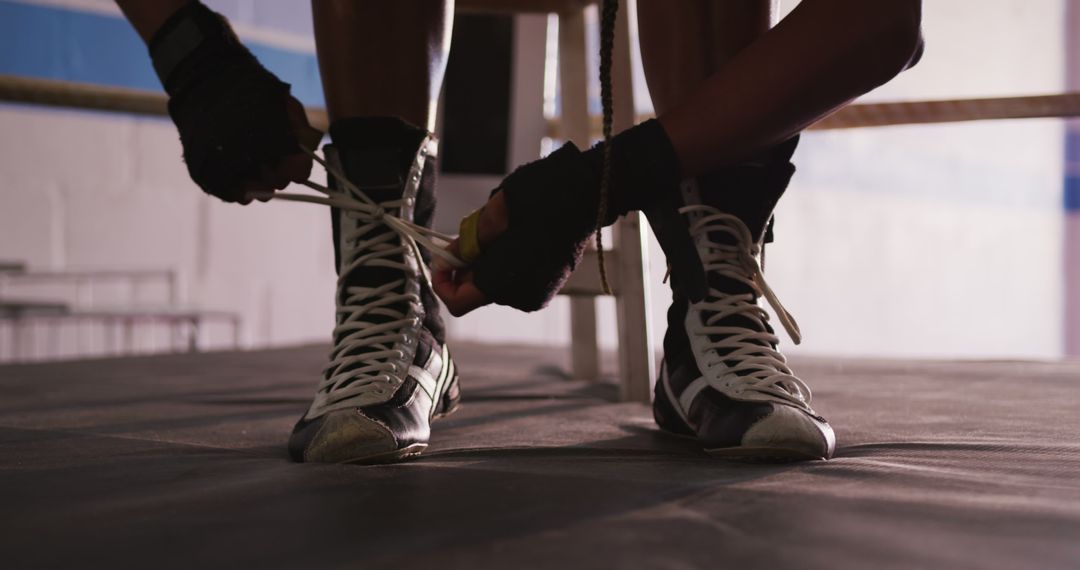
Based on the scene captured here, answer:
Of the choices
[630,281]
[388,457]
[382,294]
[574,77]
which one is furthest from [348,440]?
[574,77]

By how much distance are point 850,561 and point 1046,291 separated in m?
6.68

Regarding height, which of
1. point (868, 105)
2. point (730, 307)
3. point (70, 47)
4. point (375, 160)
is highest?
point (70, 47)

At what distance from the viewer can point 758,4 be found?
699mm

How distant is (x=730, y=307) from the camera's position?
2.13ft

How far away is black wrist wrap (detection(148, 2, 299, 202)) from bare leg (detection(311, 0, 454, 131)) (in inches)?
3.8

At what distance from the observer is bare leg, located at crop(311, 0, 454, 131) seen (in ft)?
2.29

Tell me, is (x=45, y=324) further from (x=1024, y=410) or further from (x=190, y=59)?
(x=1024, y=410)

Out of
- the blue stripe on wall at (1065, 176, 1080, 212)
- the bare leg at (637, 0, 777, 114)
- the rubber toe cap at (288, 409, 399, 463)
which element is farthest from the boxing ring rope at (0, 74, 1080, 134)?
the blue stripe on wall at (1065, 176, 1080, 212)

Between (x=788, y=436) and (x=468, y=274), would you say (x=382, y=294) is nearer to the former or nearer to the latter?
(x=468, y=274)

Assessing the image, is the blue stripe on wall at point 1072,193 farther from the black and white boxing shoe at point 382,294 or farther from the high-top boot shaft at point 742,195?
the black and white boxing shoe at point 382,294

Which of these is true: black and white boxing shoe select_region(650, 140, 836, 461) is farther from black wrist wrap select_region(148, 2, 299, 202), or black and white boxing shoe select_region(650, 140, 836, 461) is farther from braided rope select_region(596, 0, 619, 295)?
black wrist wrap select_region(148, 2, 299, 202)

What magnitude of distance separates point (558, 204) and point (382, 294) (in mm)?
204

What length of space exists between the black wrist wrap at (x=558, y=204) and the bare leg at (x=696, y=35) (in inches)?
6.5

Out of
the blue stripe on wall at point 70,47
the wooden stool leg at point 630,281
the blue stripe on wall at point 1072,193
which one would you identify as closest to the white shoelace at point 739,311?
the wooden stool leg at point 630,281
